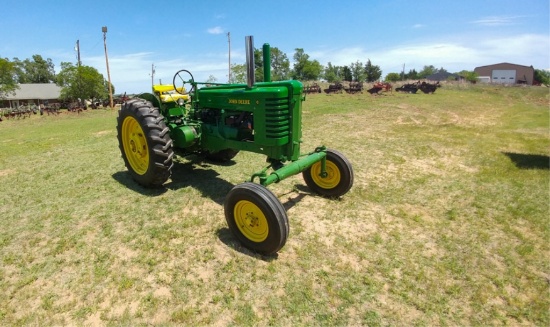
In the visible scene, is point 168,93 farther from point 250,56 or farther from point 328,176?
point 328,176

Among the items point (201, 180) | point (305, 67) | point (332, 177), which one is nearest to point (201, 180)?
point (201, 180)

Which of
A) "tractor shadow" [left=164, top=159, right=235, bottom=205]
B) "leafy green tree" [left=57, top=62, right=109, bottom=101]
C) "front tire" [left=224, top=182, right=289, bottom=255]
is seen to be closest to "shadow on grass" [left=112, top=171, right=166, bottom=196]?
"tractor shadow" [left=164, top=159, right=235, bottom=205]

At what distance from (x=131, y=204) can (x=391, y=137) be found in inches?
298

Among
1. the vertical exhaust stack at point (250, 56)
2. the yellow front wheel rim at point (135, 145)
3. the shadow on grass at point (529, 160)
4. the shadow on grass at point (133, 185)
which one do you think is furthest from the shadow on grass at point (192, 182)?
the shadow on grass at point (529, 160)

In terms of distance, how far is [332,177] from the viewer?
4.80 meters

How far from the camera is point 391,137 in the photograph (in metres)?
9.42

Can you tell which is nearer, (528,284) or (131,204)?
(528,284)

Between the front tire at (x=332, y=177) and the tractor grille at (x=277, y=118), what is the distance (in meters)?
1.02

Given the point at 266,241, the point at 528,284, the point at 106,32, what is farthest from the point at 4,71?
the point at 528,284

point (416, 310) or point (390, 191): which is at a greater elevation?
point (390, 191)

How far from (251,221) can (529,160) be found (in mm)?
7019

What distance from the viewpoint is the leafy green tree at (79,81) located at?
35.7m

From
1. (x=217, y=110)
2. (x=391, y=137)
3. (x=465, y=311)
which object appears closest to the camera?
(x=465, y=311)

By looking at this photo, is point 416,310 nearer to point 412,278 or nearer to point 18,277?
point 412,278
